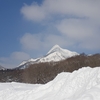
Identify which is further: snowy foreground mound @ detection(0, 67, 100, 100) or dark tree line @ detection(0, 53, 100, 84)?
dark tree line @ detection(0, 53, 100, 84)

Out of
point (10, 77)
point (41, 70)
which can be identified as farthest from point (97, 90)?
point (10, 77)

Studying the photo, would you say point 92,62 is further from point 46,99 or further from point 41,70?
point 46,99

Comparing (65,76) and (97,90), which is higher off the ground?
(65,76)

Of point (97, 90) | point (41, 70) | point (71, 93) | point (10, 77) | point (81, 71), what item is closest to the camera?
point (97, 90)

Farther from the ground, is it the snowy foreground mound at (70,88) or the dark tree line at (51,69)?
the dark tree line at (51,69)

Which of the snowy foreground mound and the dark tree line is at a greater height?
the dark tree line

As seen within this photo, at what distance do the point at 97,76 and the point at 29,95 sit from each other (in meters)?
2.99

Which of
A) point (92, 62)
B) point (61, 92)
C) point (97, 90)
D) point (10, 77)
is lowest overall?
point (97, 90)

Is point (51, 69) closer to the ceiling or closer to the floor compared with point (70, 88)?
closer to the ceiling

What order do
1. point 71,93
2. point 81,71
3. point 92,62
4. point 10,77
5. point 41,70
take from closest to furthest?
point 71,93 < point 81,71 < point 92,62 < point 41,70 < point 10,77

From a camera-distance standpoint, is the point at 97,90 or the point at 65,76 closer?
the point at 97,90

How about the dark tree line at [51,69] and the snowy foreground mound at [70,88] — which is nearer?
the snowy foreground mound at [70,88]

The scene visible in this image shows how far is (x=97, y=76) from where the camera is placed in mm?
7258

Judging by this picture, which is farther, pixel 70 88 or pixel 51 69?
pixel 51 69
